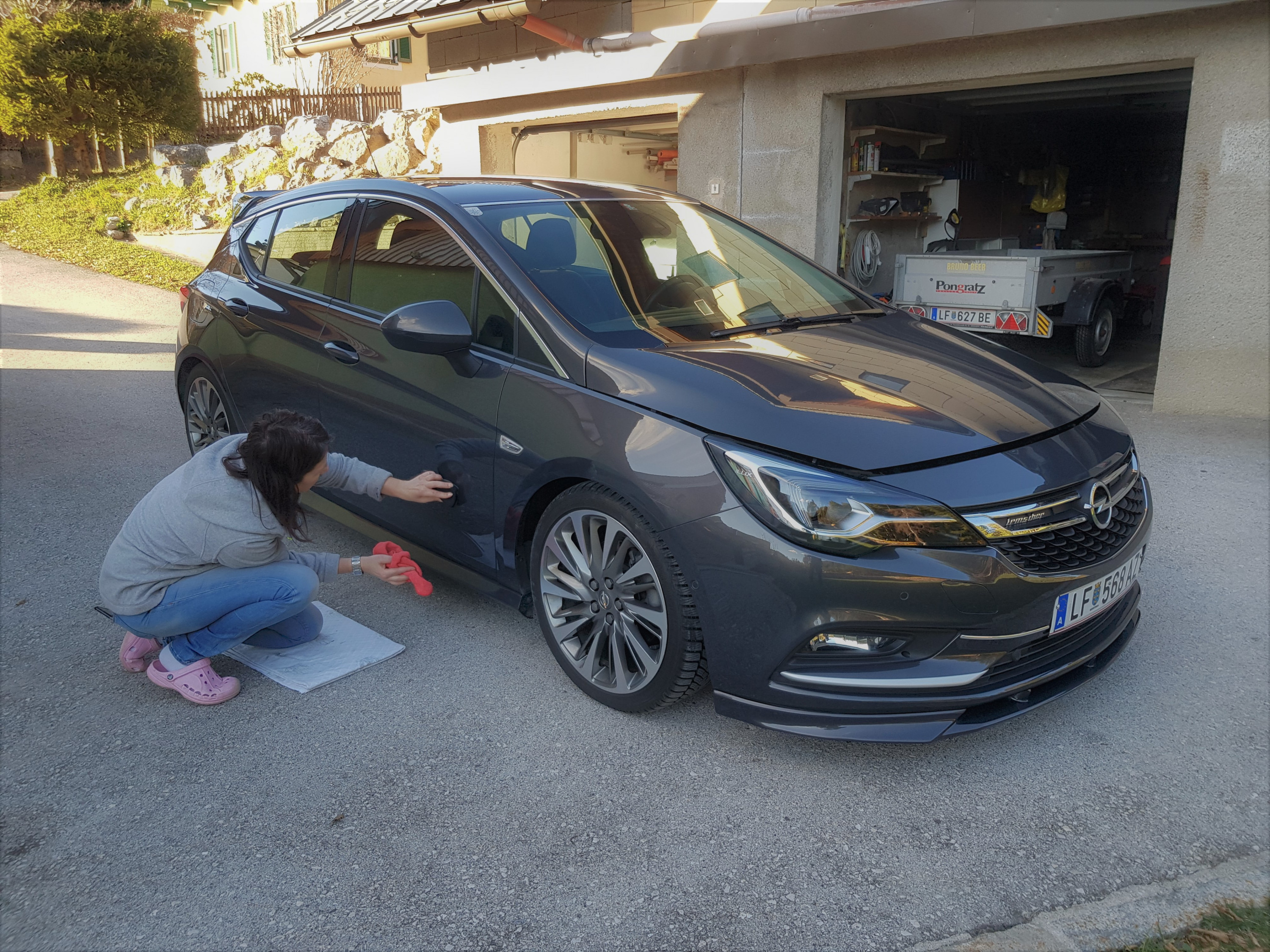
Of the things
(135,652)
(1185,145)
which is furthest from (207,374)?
(1185,145)

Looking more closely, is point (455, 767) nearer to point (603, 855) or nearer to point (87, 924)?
point (603, 855)

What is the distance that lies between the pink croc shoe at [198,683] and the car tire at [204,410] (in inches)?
69.3

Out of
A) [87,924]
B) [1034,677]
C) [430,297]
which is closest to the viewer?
[87,924]

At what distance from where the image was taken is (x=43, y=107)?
18797mm

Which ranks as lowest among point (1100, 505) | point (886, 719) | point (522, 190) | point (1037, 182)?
point (886, 719)

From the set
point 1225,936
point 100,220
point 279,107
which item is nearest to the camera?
point 1225,936

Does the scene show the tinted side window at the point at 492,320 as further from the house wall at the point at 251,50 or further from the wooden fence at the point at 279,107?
the house wall at the point at 251,50

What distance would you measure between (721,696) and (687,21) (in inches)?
344

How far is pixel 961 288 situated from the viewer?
Answer: 9.52 meters

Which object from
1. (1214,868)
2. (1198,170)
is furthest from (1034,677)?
(1198,170)

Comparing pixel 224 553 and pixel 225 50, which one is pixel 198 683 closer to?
pixel 224 553

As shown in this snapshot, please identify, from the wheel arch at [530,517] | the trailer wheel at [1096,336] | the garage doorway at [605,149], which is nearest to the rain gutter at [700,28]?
the garage doorway at [605,149]

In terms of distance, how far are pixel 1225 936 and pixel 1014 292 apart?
7750 mm

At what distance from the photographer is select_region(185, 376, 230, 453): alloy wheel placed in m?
5.06
